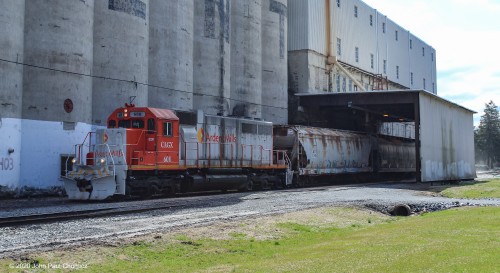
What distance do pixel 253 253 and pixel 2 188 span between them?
16.2 meters

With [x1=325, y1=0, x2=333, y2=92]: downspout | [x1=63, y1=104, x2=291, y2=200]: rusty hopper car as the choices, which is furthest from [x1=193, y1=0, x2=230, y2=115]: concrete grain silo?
[x1=325, y1=0, x2=333, y2=92]: downspout

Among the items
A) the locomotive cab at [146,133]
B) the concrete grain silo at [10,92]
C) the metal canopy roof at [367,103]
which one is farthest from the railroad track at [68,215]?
the metal canopy roof at [367,103]

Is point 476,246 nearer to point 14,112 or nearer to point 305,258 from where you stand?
point 305,258

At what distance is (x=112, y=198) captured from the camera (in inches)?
826

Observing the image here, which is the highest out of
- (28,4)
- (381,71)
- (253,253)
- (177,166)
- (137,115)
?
(381,71)

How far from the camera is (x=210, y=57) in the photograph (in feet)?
117

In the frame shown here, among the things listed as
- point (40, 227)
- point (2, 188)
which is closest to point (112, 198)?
point (2, 188)

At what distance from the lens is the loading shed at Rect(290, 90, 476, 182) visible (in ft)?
124

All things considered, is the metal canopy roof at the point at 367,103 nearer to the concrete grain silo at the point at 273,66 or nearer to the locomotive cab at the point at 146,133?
the concrete grain silo at the point at 273,66

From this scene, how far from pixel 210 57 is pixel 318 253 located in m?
27.7

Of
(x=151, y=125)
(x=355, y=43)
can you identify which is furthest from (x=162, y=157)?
(x=355, y=43)

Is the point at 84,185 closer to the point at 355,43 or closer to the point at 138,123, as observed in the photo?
the point at 138,123

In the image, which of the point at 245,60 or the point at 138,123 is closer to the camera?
the point at 138,123

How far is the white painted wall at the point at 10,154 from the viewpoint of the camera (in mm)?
22641
